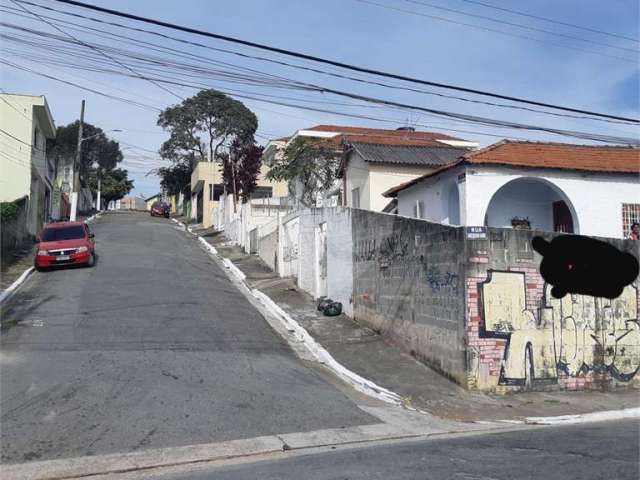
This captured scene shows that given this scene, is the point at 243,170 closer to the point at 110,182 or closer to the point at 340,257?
the point at 340,257

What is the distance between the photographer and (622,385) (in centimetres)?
1286

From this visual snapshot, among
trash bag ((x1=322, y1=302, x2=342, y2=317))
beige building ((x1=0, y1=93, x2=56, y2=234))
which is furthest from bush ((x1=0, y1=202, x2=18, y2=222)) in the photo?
trash bag ((x1=322, y1=302, x2=342, y2=317))

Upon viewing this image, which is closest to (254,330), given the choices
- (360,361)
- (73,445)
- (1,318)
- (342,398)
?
(360,361)

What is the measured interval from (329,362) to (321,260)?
6523mm

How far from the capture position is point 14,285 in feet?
58.7

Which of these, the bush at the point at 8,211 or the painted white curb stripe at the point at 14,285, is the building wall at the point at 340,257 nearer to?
the painted white curb stripe at the point at 14,285

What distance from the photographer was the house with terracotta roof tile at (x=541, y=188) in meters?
17.2

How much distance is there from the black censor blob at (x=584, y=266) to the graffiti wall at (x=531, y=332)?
20 centimetres

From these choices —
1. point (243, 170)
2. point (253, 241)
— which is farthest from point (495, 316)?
point (243, 170)

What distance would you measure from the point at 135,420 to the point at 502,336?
22.5 feet

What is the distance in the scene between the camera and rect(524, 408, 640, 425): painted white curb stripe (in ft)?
32.6

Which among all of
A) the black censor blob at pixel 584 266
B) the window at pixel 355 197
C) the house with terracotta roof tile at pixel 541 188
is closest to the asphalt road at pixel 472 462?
the black censor blob at pixel 584 266

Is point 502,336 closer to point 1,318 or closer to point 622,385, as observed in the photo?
point 622,385

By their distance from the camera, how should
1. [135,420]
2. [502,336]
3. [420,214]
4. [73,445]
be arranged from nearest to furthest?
1. [73,445]
2. [135,420]
3. [502,336]
4. [420,214]
